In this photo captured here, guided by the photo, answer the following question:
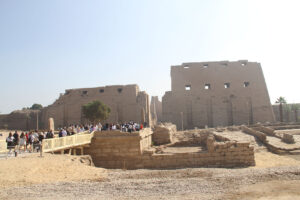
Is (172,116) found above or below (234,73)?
below

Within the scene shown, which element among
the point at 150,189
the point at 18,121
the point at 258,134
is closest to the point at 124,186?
the point at 150,189

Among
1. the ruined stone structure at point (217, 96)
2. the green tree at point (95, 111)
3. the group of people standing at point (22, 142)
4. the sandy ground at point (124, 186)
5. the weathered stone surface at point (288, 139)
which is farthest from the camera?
the ruined stone structure at point (217, 96)

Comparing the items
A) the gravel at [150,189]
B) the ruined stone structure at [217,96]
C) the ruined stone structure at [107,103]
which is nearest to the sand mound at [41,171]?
the gravel at [150,189]

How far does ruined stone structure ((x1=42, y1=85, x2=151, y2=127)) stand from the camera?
34750mm

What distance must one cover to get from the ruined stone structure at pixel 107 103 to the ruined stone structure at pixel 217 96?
3.57 m

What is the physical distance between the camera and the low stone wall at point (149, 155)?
1359cm

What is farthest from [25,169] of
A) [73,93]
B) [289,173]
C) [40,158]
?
[73,93]

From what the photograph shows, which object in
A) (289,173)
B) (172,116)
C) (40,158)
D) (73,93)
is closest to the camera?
(289,173)

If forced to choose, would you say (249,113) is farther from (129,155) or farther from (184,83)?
(129,155)

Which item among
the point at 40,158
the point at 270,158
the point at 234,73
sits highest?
the point at 234,73

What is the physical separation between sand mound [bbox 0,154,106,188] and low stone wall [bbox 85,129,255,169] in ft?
13.2

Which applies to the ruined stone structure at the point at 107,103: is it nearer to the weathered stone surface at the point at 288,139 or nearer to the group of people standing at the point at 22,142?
the weathered stone surface at the point at 288,139

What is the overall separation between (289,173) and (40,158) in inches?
362

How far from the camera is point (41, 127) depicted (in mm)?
37219
